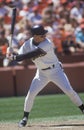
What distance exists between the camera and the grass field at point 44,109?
9158 mm

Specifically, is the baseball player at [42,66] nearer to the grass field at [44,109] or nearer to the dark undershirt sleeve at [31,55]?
the dark undershirt sleeve at [31,55]

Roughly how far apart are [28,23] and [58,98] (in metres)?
3.11

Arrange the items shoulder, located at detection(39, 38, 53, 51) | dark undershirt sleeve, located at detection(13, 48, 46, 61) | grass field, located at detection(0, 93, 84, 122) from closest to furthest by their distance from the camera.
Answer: dark undershirt sleeve, located at detection(13, 48, 46, 61) → shoulder, located at detection(39, 38, 53, 51) → grass field, located at detection(0, 93, 84, 122)

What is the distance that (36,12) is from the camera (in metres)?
15.0

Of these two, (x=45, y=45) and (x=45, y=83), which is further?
(x=45, y=83)

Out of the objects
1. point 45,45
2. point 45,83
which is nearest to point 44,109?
point 45,83

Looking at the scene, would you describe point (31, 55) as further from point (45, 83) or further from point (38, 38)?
point (45, 83)

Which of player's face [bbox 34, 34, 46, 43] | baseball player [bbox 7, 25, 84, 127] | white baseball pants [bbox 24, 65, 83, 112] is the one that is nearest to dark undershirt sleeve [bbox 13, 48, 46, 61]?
baseball player [bbox 7, 25, 84, 127]

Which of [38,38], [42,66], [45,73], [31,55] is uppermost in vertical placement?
[38,38]

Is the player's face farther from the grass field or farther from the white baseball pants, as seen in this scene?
the grass field

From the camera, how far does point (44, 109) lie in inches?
407

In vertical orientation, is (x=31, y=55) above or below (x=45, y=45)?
below

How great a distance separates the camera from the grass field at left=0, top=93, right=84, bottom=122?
361 inches

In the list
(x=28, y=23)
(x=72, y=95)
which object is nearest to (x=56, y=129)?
(x=72, y=95)
